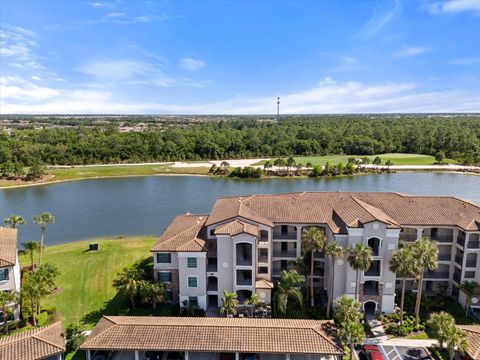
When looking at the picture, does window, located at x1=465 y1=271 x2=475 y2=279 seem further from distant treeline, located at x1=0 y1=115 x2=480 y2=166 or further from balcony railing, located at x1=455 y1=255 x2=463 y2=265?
distant treeline, located at x1=0 y1=115 x2=480 y2=166

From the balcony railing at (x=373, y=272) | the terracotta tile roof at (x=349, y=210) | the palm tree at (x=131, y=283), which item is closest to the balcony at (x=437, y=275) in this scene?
the terracotta tile roof at (x=349, y=210)

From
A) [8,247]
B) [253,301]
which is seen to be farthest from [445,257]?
[8,247]

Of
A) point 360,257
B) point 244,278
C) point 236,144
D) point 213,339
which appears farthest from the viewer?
point 236,144

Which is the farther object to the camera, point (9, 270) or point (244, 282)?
point (244, 282)

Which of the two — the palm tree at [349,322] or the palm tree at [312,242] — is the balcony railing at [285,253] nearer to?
the palm tree at [312,242]

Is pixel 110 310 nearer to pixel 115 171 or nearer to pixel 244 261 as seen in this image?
pixel 244 261

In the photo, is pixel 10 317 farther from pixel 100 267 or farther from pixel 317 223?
pixel 317 223

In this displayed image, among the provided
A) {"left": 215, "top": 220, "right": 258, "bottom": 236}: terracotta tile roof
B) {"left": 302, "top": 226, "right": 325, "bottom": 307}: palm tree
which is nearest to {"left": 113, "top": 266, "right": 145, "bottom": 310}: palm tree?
{"left": 215, "top": 220, "right": 258, "bottom": 236}: terracotta tile roof
